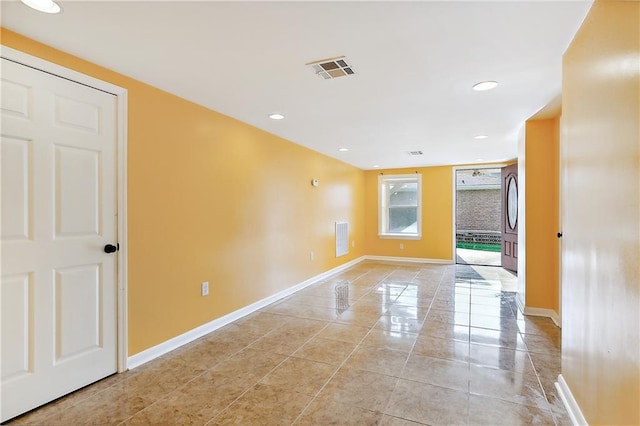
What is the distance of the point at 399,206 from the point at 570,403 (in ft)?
19.7

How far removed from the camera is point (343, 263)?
21.4 feet

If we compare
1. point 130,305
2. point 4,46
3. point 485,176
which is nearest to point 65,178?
point 4,46

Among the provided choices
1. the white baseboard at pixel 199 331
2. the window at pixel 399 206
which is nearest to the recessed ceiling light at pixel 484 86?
the white baseboard at pixel 199 331

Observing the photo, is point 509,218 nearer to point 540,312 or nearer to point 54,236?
point 540,312

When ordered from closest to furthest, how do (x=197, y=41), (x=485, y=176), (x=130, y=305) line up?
(x=197, y=41) < (x=130, y=305) < (x=485, y=176)

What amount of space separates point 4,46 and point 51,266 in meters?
1.30

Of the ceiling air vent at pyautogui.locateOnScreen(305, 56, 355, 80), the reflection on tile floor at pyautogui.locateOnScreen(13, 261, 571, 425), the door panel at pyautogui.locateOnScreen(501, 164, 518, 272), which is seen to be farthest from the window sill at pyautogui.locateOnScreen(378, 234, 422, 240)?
the ceiling air vent at pyautogui.locateOnScreen(305, 56, 355, 80)

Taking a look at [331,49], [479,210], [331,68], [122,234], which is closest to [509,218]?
[331,68]

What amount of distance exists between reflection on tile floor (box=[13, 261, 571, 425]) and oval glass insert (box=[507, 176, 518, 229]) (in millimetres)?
2403

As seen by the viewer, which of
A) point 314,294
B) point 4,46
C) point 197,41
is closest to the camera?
point 4,46

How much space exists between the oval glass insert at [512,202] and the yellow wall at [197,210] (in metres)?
3.87

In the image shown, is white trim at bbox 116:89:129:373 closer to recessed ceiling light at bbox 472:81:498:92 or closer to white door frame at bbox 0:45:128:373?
white door frame at bbox 0:45:128:373

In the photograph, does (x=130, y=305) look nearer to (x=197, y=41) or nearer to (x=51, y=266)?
(x=51, y=266)

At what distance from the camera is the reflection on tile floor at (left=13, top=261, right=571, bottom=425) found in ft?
6.05
